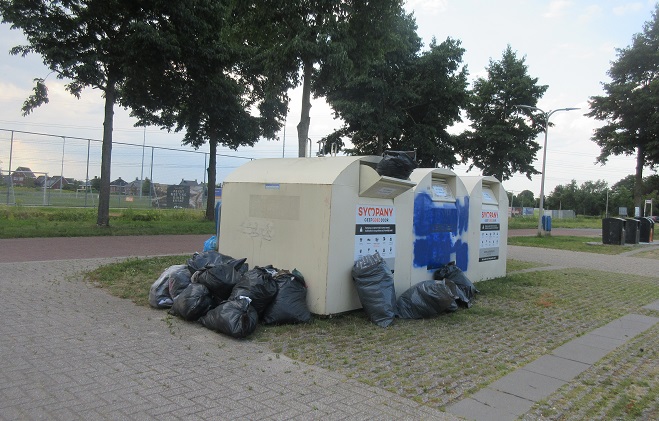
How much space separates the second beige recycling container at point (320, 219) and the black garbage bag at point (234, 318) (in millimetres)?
927

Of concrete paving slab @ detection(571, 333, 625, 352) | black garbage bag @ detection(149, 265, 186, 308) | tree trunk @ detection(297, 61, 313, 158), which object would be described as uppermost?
tree trunk @ detection(297, 61, 313, 158)

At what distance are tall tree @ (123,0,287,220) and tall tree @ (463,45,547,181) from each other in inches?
609

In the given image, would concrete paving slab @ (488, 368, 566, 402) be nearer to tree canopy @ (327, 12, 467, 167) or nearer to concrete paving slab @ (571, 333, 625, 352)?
concrete paving slab @ (571, 333, 625, 352)

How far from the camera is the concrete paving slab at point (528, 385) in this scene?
3.75 meters

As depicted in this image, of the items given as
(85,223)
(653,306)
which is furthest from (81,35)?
(653,306)

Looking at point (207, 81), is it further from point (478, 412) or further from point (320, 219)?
point (478, 412)

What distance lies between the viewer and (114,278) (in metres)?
7.83

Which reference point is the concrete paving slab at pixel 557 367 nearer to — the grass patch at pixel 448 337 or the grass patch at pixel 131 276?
the grass patch at pixel 448 337

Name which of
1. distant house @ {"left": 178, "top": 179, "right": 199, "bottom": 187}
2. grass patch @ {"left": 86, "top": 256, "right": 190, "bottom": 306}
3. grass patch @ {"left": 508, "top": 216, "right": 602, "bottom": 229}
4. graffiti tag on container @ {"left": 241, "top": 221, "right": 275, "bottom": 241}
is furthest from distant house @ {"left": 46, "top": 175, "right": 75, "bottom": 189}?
grass patch @ {"left": 508, "top": 216, "right": 602, "bottom": 229}

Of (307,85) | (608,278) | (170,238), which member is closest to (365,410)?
(307,85)

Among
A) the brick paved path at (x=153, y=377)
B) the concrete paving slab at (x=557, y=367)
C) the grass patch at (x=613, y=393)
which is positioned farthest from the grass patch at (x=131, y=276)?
the grass patch at (x=613, y=393)

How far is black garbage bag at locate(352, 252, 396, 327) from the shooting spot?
563cm

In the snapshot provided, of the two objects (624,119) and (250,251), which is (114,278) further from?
(624,119)

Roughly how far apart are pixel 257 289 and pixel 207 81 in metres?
14.7
